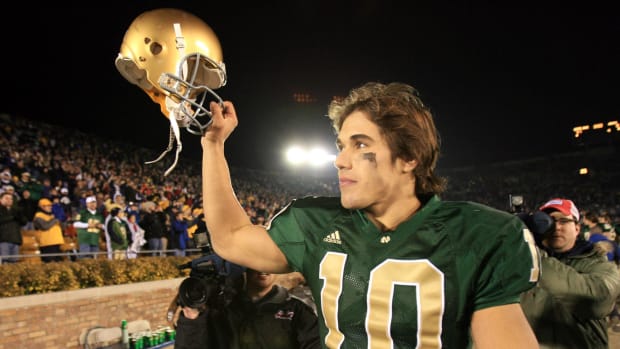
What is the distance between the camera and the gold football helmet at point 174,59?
5.52 ft

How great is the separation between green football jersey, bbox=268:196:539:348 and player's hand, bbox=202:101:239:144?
575mm

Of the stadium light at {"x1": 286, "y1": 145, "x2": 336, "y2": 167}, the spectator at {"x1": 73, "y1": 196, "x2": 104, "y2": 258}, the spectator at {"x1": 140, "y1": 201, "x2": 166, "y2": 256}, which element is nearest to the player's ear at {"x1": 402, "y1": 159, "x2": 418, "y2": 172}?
the spectator at {"x1": 73, "y1": 196, "x2": 104, "y2": 258}

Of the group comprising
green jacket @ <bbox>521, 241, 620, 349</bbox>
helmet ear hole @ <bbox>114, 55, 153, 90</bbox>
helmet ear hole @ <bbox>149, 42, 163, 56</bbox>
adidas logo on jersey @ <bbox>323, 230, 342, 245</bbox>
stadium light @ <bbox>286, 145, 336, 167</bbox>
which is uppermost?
stadium light @ <bbox>286, 145, 336, 167</bbox>

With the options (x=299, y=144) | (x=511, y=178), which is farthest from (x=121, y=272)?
(x=511, y=178)

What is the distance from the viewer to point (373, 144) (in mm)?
1615

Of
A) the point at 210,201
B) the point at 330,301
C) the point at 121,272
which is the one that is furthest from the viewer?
the point at 121,272

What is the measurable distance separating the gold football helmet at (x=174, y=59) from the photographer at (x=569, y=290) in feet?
6.13

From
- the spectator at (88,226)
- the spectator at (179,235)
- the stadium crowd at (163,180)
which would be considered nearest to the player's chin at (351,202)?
the stadium crowd at (163,180)

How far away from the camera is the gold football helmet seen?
1.68m

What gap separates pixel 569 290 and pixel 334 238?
1.66 metres

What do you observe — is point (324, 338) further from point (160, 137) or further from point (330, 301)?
point (160, 137)

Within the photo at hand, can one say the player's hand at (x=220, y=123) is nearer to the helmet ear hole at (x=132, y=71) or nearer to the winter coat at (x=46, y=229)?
the helmet ear hole at (x=132, y=71)

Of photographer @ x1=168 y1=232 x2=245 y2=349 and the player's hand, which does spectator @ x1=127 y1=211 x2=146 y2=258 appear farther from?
the player's hand

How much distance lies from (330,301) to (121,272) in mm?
7503
